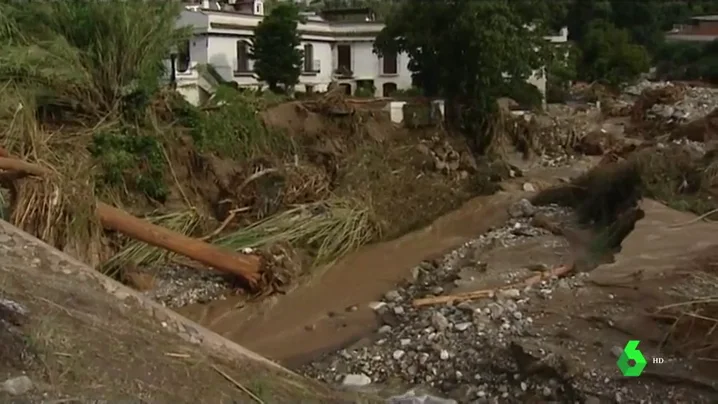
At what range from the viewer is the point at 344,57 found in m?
31.3

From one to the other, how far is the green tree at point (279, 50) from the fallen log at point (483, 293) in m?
15.1

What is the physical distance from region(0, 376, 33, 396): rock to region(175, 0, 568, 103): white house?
19835 mm

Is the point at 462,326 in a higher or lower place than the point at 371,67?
lower

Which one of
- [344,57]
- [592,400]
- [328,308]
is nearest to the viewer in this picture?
[592,400]

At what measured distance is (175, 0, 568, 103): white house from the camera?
2566cm

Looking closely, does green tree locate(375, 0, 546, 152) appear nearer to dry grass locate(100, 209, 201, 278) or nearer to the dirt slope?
dry grass locate(100, 209, 201, 278)

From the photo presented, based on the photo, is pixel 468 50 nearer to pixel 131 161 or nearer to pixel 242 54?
pixel 131 161

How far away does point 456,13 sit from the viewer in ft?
63.8

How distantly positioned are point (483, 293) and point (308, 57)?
68.7ft

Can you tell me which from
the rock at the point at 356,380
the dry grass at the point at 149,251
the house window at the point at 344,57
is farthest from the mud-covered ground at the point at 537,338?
the house window at the point at 344,57

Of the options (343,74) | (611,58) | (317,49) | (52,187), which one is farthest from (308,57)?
(52,187)

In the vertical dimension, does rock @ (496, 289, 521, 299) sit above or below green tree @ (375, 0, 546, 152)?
below

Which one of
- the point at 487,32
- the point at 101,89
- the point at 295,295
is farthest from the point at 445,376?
the point at 487,32

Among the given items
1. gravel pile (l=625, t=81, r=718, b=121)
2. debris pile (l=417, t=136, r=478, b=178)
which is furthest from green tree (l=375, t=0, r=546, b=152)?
gravel pile (l=625, t=81, r=718, b=121)
